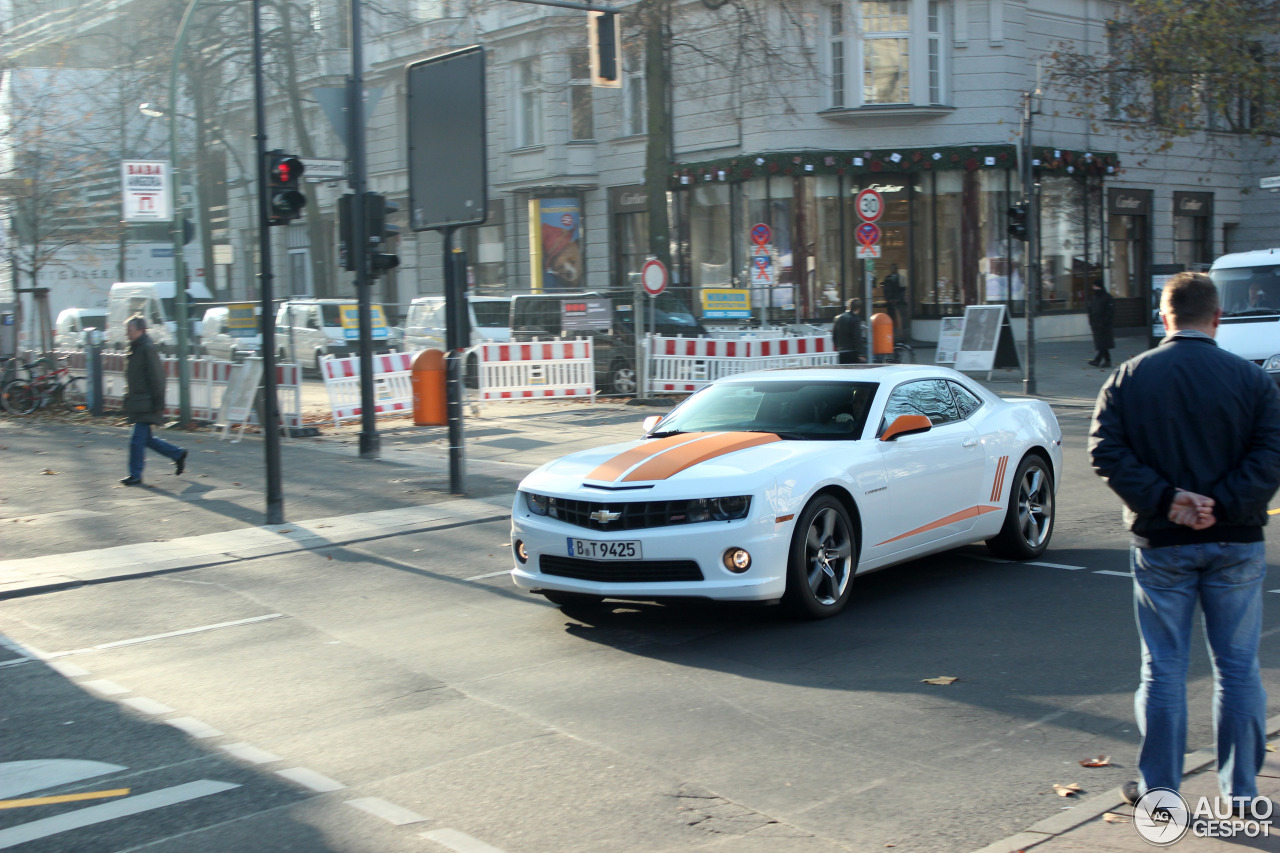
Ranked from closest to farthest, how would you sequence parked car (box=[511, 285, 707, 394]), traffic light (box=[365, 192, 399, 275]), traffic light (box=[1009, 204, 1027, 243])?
traffic light (box=[365, 192, 399, 275]), traffic light (box=[1009, 204, 1027, 243]), parked car (box=[511, 285, 707, 394])

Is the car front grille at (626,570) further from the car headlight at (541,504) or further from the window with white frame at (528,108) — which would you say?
the window with white frame at (528,108)

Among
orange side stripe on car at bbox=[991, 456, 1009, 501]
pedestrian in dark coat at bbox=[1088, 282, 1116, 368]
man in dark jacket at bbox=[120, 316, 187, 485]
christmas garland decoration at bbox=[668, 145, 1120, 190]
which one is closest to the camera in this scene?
orange side stripe on car at bbox=[991, 456, 1009, 501]

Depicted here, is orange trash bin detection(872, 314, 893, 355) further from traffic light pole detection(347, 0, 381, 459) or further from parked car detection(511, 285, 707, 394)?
traffic light pole detection(347, 0, 381, 459)

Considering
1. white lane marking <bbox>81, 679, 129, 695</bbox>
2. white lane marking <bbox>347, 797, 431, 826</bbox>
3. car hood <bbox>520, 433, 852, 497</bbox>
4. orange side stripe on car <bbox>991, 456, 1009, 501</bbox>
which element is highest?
car hood <bbox>520, 433, 852, 497</bbox>

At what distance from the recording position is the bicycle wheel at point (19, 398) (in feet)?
76.6

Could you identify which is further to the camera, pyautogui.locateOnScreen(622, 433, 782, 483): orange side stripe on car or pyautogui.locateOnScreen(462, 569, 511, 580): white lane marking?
pyautogui.locateOnScreen(462, 569, 511, 580): white lane marking

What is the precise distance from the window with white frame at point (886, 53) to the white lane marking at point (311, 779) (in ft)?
90.8

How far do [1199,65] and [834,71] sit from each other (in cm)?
935

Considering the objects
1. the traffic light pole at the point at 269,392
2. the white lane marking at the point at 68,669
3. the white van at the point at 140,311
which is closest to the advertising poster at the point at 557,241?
the white van at the point at 140,311

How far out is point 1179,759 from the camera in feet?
13.7

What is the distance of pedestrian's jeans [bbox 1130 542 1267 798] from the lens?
404 cm

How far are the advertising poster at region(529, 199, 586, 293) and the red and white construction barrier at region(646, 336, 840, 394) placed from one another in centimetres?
1573

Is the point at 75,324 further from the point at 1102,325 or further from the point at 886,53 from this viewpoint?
the point at 1102,325

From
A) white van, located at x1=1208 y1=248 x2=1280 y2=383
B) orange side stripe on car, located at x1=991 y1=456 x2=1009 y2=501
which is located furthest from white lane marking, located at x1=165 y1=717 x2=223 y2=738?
white van, located at x1=1208 y1=248 x2=1280 y2=383
